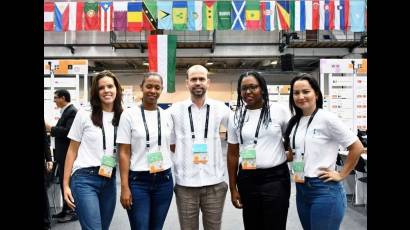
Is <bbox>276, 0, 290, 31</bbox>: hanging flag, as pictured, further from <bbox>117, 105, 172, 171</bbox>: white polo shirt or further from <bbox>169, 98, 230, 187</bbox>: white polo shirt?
<bbox>117, 105, 172, 171</bbox>: white polo shirt

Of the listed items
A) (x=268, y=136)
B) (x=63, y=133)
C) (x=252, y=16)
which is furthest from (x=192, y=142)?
(x=252, y=16)

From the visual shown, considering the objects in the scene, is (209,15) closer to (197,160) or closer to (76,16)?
(76,16)

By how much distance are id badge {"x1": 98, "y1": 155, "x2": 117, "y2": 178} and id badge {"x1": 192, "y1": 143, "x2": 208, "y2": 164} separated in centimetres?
53

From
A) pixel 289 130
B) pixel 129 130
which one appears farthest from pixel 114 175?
pixel 289 130

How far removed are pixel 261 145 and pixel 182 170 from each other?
546 millimetres

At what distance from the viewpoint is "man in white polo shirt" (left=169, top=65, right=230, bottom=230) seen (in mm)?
2137

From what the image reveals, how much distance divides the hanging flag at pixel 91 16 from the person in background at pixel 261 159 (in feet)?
29.0

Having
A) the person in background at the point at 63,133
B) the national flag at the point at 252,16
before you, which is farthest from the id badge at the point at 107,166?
the national flag at the point at 252,16

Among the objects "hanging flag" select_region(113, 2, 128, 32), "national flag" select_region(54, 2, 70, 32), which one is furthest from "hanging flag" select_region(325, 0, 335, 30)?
"national flag" select_region(54, 2, 70, 32)

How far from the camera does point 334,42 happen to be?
11859 mm
